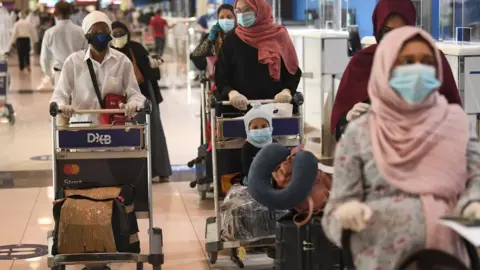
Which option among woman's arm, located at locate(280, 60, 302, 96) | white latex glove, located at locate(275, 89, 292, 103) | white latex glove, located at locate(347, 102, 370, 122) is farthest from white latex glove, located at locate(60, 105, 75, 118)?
white latex glove, located at locate(347, 102, 370, 122)

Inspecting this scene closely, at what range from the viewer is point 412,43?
307 cm

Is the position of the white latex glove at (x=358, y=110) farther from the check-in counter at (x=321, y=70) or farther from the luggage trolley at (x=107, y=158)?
the check-in counter at (x=321, y=70)

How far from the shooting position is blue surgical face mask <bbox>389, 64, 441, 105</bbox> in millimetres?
2957

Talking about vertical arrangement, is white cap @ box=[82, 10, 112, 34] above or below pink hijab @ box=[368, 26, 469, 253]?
above

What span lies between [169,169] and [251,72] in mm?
2886

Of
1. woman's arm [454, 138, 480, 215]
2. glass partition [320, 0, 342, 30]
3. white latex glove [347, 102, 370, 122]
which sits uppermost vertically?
glass partition [320, 0, 342, 30]

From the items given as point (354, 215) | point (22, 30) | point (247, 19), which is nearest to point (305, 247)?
point (354, 215)

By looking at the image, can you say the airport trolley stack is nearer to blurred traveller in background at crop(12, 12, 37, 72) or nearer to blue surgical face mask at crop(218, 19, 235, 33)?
blue surgical face mask at crop(218, 19, 235, 33)

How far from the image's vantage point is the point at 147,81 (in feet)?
26.7

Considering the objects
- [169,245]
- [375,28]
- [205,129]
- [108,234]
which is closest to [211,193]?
[205,129]

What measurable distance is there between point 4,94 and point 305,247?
9.83 meters

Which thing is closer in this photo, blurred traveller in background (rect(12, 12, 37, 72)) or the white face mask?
the white face mask

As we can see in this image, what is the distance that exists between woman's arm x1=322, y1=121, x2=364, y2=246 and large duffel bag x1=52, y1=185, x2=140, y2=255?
7.05ft

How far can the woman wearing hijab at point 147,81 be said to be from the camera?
25.7ft
